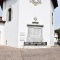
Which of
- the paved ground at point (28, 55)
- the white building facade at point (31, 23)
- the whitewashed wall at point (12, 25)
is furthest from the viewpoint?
the whitewashed wall at point (12, 25)

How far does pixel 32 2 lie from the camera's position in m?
21.2

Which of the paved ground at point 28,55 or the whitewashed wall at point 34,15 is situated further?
the whitewashed wall at point 34,15

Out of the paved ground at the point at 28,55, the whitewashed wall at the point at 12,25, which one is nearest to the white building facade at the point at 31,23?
the whitewashed wall at the point at 12,25

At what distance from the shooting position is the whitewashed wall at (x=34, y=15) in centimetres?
2084

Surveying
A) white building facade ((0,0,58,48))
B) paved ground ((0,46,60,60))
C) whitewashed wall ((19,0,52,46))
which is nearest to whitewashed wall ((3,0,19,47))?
white building facade ((0,0,58,48))

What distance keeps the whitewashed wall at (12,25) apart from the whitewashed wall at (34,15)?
697 mm

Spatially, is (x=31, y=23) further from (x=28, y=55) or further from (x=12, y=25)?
(x=28, y=55)

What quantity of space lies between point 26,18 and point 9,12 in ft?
11.6

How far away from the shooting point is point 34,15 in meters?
21.1

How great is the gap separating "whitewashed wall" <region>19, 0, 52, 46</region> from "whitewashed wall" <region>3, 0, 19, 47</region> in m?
0.70

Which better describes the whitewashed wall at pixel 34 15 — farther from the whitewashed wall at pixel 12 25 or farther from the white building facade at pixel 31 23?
the whitewashed wall at pixel 12 25

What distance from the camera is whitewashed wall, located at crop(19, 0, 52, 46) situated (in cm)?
2084

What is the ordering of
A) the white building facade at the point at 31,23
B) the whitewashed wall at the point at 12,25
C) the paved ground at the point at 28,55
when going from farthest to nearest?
1. the whitewashed wall at the point at 12,25
2. the white building facade at the point at 31,23
3. the paved ground at the point at 28,55

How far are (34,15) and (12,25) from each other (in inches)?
117
